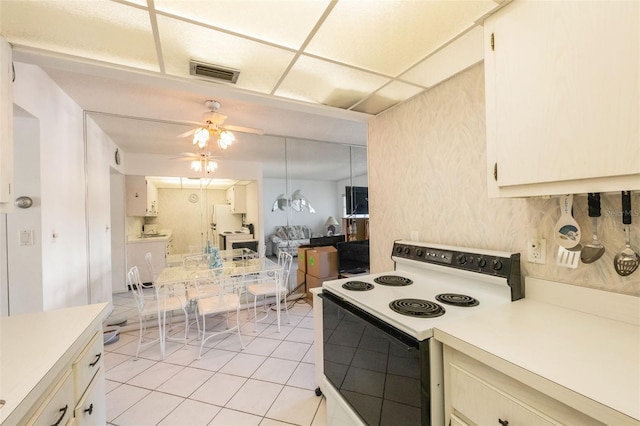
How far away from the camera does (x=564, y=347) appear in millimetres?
795

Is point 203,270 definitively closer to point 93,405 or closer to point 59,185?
point 59,185

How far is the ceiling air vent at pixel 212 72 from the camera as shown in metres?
1.49

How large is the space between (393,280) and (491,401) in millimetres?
874

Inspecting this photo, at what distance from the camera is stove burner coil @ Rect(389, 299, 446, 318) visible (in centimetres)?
109

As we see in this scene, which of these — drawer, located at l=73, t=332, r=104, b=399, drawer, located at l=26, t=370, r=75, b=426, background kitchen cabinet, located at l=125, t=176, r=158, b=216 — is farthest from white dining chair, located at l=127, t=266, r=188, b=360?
background kitchen cabinet, located at l=125, t=176, r=158, b=216

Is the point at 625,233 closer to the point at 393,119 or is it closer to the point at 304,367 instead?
the point at 393,119

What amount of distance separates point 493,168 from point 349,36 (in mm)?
943

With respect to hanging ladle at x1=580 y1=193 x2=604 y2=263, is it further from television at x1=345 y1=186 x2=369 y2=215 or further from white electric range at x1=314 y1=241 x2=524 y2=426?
television at x1=345 y1=186 x2=369 y2=215

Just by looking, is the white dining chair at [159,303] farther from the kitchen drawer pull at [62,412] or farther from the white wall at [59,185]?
the kitchen drawer pull at [62,412]

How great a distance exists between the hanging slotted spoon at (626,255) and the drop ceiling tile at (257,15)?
1.40m

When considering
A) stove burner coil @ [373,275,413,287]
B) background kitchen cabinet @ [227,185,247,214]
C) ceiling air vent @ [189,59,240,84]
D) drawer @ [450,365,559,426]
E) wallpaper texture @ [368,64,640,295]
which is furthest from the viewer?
background kitchen cabinet @ [227,185,247,214]

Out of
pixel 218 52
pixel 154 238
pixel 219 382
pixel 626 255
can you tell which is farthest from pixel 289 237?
pixel 626 255

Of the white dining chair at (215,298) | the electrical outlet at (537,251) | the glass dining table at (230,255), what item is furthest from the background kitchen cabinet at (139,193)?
the electrical outlet at (537,251)

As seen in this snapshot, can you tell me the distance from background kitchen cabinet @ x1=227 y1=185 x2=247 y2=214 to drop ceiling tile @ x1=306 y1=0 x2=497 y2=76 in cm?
331
